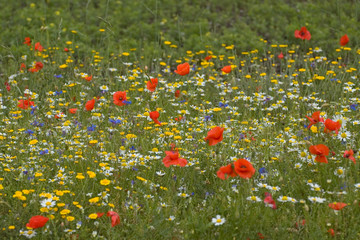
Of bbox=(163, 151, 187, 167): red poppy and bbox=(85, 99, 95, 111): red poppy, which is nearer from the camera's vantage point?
bbox=(163, 151, 187, 167): red poppy

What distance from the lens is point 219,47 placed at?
7211mm

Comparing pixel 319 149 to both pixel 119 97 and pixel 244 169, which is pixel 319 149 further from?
pixel 119 97

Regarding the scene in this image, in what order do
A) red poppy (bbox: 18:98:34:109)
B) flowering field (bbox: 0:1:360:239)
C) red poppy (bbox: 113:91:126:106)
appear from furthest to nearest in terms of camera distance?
red poppy (bbox: 18:98:34:109), red poppy (bbox: 113:91:126:106), flowering field (bbox: 0:1:360:239)

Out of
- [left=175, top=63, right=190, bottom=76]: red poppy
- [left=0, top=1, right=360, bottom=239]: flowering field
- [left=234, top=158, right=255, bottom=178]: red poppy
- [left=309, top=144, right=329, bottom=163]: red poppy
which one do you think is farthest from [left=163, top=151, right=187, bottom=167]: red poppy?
[left=175, top=63, right=190, bottom=76]: red poppy

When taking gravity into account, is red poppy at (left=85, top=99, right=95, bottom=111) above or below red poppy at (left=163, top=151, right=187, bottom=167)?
below

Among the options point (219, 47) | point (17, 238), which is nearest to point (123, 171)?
point (17, 238)

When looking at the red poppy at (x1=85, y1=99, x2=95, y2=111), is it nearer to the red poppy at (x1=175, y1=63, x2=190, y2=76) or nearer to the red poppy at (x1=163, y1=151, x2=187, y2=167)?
the red poppy at (x1=175, y1=63, x2=190, y2=76)

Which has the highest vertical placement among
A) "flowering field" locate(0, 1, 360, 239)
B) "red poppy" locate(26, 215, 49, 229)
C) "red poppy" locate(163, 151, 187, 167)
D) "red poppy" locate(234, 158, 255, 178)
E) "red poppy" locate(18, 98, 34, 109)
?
"red poppy" locate(234, 158, 255, 178)

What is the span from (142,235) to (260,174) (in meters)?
1.05

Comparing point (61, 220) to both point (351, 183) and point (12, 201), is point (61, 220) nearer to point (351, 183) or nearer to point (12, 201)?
point (12, 201)

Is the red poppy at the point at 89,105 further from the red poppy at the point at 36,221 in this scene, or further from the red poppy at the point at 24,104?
the red poppy at the point at 36,221

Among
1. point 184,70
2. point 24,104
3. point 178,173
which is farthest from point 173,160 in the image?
point 24,104

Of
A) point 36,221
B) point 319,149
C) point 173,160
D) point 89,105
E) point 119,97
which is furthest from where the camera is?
point 119,97

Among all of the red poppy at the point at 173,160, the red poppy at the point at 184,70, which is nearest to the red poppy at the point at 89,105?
the red poppy at the point at 184,70
